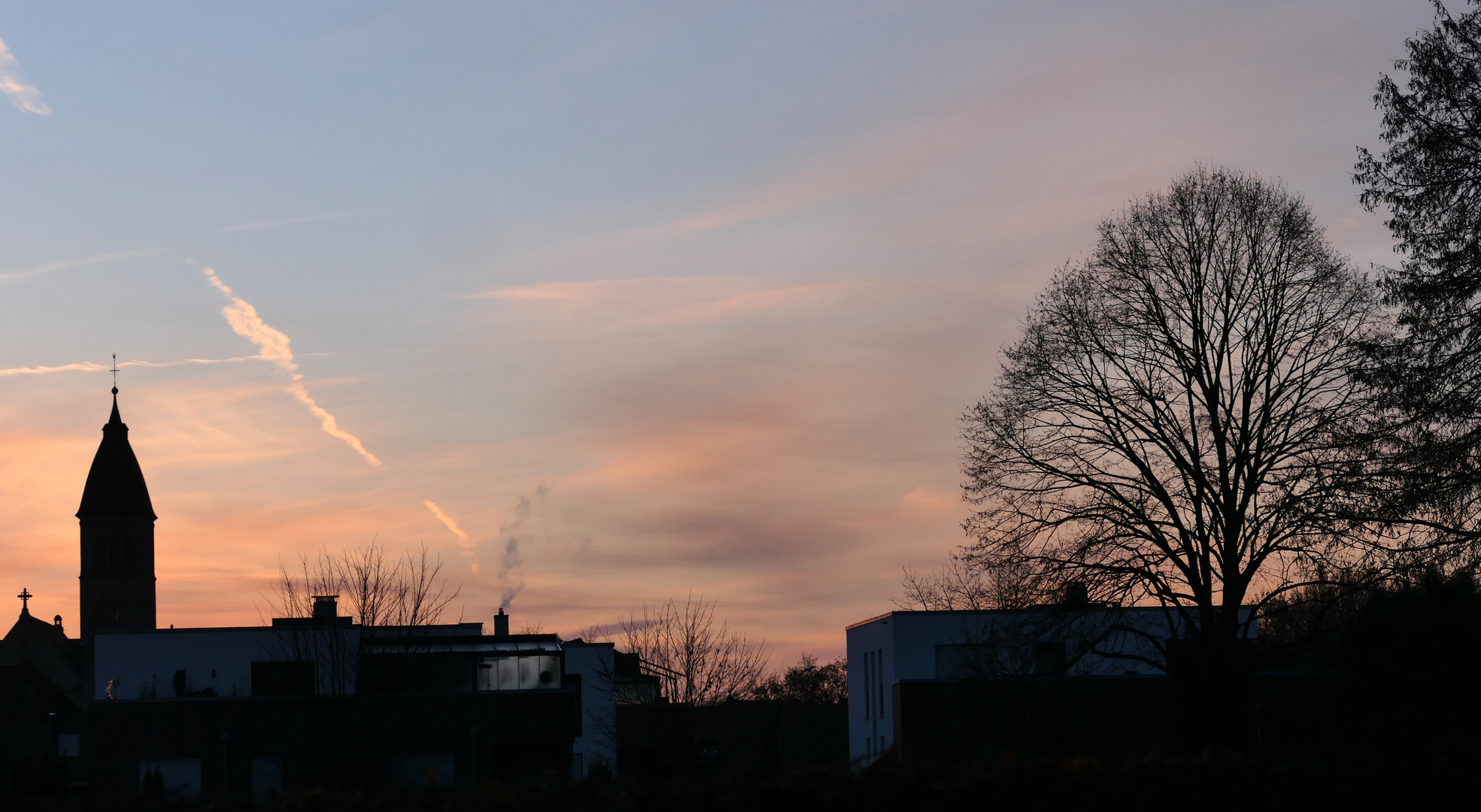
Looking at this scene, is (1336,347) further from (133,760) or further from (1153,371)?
(133,760)

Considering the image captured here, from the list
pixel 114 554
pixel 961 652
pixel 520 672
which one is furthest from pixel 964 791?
pixel 114 554

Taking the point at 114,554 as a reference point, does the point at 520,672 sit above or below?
below

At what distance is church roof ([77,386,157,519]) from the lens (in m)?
126

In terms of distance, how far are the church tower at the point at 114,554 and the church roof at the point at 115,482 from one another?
0.22 ft

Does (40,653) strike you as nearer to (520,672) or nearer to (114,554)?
(114,554)

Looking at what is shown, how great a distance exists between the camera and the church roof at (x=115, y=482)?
12644cm

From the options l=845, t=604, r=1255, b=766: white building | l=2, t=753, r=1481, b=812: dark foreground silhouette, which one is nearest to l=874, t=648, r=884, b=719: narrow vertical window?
l=845, t=604, r=1255, b=766: white building

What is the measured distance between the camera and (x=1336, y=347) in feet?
98.4

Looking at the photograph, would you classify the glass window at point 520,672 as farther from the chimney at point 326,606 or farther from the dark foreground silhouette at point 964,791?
the dark foreground silhouette at point 964,791

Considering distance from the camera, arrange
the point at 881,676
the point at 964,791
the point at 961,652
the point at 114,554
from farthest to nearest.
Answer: the point at 114,554, the point at 881,676, the point at 961,652, the point at 964,791

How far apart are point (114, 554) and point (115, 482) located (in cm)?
659

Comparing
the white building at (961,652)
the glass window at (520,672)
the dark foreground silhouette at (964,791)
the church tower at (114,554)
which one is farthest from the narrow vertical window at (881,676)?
the church tower at (114,554)

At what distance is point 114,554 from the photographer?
125875 mm

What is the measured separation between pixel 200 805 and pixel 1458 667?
42.0 ft
